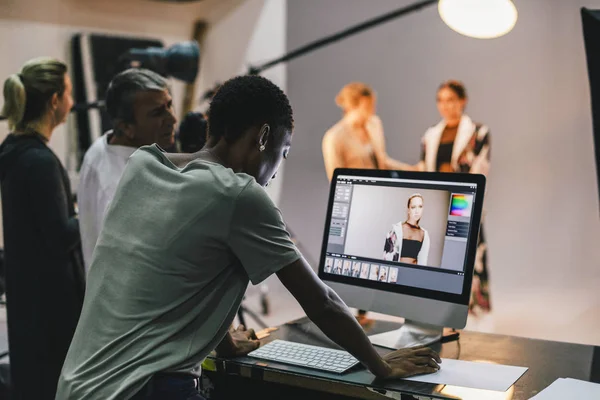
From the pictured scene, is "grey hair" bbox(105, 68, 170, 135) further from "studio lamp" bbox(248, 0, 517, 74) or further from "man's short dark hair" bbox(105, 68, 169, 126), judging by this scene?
"studio lamp" bbox(248, 0, 517, 74)

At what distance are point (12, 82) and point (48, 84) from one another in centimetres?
10

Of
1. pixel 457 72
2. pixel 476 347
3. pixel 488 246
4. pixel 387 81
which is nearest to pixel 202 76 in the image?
pixel 387 81

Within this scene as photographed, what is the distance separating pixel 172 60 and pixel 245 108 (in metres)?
1.70

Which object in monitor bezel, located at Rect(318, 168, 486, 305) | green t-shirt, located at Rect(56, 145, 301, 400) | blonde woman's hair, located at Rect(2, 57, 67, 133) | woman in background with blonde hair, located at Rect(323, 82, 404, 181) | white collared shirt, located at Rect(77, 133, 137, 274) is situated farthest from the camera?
woman in background with blonde hair, located at Rect(323, 82, 404, 181)

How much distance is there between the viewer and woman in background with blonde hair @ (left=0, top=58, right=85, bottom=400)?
2.02 m

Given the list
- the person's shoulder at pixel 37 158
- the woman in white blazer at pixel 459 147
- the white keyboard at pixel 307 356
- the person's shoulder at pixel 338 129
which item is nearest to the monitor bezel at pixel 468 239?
the white keyboard at pixel 307 356

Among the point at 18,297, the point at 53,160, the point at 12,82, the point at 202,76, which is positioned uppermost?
the point at 202,76

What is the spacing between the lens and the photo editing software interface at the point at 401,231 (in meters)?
1.59

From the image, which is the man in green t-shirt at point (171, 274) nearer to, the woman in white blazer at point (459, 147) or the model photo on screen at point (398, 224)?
the model photo on screen at point (398, 224)

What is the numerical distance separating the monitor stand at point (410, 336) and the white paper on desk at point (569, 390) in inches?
14.1

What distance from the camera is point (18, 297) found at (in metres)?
2.07

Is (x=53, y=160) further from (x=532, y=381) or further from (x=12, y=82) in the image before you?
(x=532, y=381)

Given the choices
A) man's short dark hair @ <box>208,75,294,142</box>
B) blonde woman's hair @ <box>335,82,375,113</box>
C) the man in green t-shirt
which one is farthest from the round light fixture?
blonde woman's hair @ <box>335,82,375,113</box>

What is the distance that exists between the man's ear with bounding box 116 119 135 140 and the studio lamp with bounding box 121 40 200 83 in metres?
0.82
